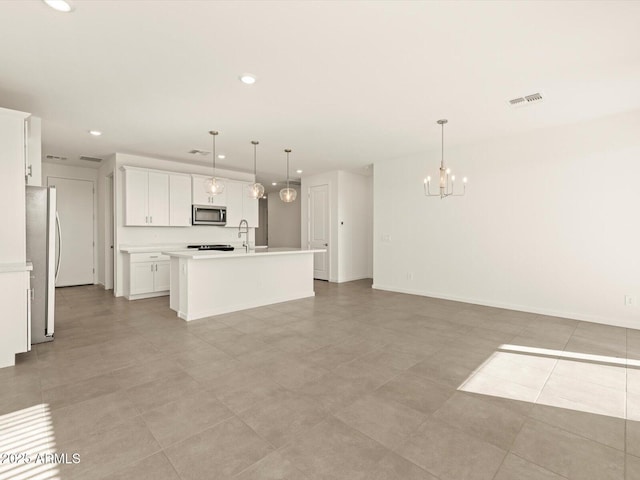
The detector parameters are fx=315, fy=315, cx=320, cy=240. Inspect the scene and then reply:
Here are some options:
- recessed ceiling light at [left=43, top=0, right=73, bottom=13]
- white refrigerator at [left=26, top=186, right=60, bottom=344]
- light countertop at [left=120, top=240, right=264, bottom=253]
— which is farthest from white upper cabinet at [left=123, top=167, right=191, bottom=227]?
Result: recessed ceiling light at [left=43, top=0, right=73, bottom=13]

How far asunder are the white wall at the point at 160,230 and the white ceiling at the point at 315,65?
135cm

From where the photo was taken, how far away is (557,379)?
8.77ft

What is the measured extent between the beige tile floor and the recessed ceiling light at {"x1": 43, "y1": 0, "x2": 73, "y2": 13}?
2.77 m

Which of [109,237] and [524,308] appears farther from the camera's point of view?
[109,237]

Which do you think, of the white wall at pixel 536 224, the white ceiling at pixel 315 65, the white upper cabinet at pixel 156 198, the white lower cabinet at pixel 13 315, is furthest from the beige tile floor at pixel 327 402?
the white ceiling at pixel 315 65

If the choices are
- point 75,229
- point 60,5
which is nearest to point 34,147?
point 60,5

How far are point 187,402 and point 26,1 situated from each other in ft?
9.71

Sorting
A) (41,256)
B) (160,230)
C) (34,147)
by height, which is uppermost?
(34,147)

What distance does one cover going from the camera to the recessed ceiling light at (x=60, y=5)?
2110mm

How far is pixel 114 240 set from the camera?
21.2 ft

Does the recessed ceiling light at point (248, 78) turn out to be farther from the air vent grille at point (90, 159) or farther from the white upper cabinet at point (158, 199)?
the air vent grille at point (90, 159)

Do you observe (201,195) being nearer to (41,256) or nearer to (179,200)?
(179,200)

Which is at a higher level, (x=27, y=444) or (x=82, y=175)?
(x=82, y=175)

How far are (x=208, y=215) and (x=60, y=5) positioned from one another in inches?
199
